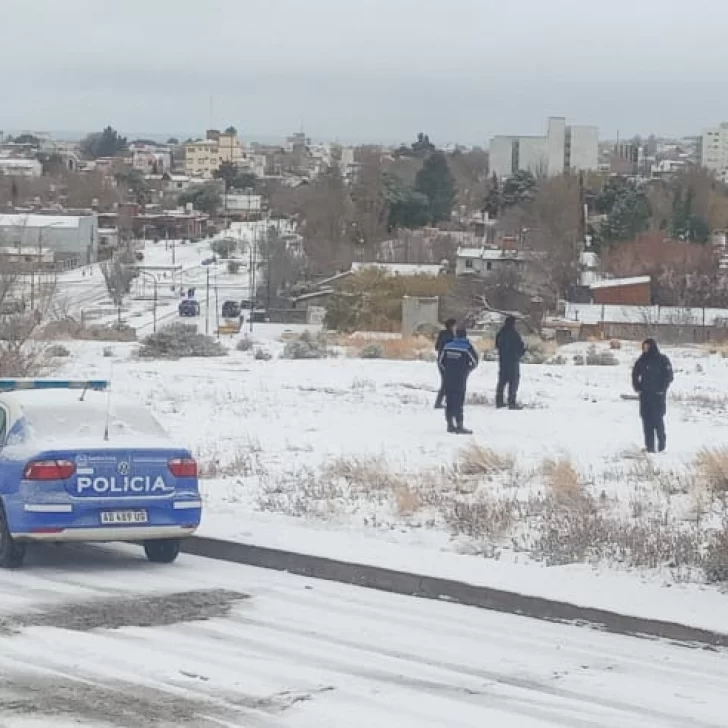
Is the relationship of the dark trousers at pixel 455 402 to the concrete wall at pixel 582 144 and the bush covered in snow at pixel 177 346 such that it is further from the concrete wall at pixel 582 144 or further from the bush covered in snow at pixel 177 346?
the concrete wall at pixel 582 144

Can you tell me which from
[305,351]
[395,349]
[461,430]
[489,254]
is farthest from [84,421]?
[489,254]

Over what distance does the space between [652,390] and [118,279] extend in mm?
66925

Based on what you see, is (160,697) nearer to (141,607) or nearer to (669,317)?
(141,607)

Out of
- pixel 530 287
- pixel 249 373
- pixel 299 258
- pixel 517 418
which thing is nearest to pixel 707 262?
pixel 530 287

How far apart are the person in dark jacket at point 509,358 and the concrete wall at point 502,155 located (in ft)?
535

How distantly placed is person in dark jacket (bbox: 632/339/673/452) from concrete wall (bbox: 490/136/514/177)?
168 m

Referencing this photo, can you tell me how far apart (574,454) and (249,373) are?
15432 millimetres

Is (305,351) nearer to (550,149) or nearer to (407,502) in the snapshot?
(407,502)

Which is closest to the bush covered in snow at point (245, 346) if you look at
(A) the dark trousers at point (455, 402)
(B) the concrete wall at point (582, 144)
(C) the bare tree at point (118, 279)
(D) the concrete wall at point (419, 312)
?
(D) the concrete wall at point (419, 312)

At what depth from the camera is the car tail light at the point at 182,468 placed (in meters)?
12.7

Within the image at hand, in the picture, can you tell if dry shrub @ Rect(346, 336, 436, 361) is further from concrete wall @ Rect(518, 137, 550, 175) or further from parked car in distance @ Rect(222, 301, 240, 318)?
concrete wall @ Rect(518, 137, 550, 175)

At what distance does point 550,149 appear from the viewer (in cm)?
18975

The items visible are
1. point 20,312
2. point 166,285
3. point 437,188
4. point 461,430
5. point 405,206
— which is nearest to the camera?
point 461,430

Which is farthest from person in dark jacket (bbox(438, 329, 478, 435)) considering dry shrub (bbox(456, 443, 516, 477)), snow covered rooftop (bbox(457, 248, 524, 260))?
snow covered rooftop (bbox(457, 248, 524, 260))
